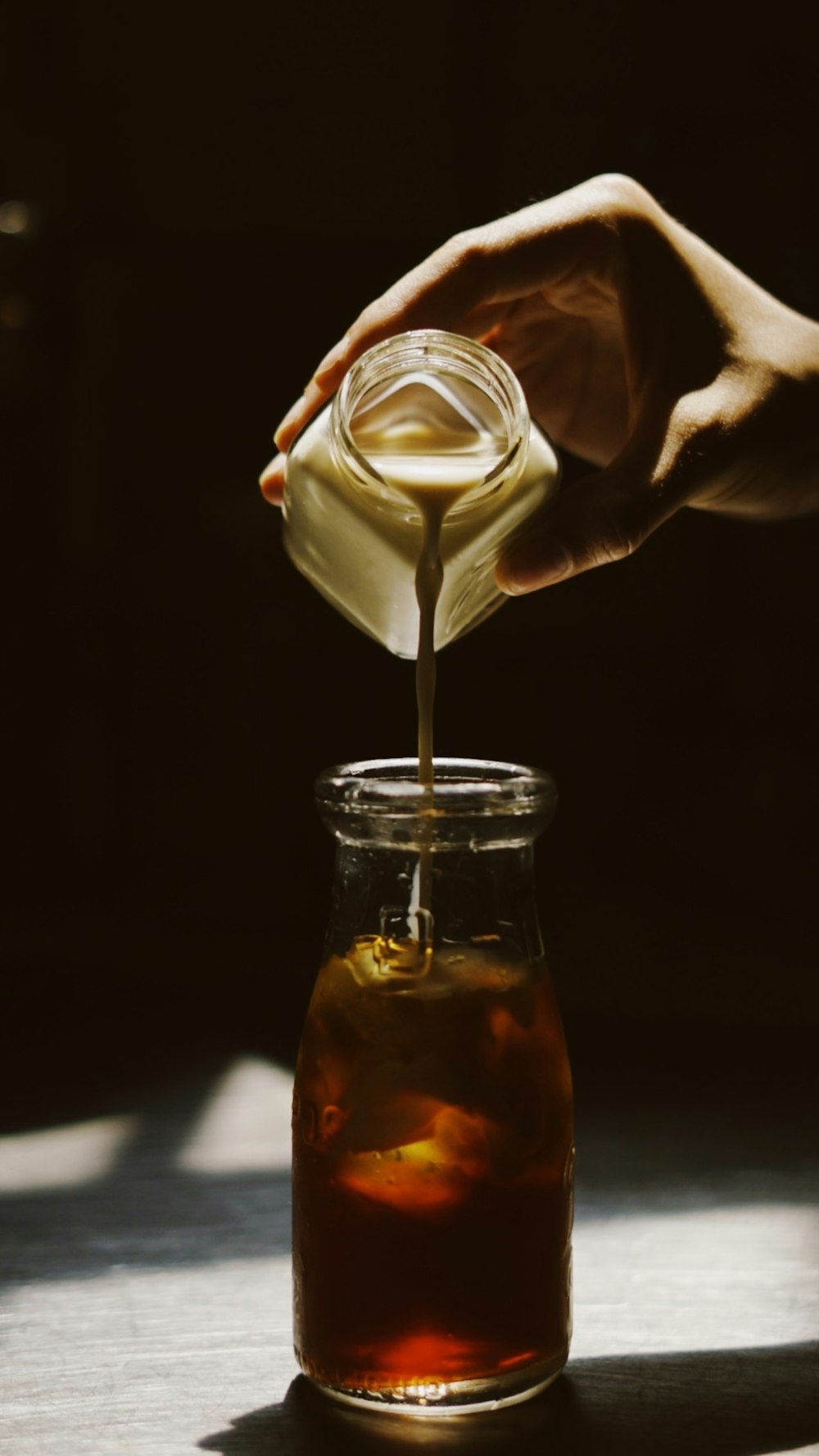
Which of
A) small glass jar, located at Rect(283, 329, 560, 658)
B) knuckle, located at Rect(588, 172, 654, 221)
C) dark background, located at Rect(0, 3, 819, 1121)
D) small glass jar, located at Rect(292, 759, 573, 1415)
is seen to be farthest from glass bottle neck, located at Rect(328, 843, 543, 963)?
dark background, located at Rect(0, 3, 819, 1121)

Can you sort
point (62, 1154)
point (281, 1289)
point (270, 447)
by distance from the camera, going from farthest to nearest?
point (270, 447), point (62, 1154), point (281, 1289)

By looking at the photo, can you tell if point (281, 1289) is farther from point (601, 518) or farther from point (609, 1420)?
point (601, 518)

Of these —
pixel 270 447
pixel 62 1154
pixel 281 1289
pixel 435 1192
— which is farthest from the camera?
pixel 270 447

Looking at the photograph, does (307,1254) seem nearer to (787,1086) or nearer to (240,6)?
Result: (787,1086)

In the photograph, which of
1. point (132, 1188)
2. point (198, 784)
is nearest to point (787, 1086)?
point (132, 1188)

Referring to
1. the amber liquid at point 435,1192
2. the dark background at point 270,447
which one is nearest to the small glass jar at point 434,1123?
the amber liquid at point 435,1192

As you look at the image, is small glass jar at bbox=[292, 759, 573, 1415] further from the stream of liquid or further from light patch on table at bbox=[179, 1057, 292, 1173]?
light patch on table at bbox=[179, 1057, 292, 1173]

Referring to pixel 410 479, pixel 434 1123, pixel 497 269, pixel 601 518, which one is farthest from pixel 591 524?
pixel 434 1123
